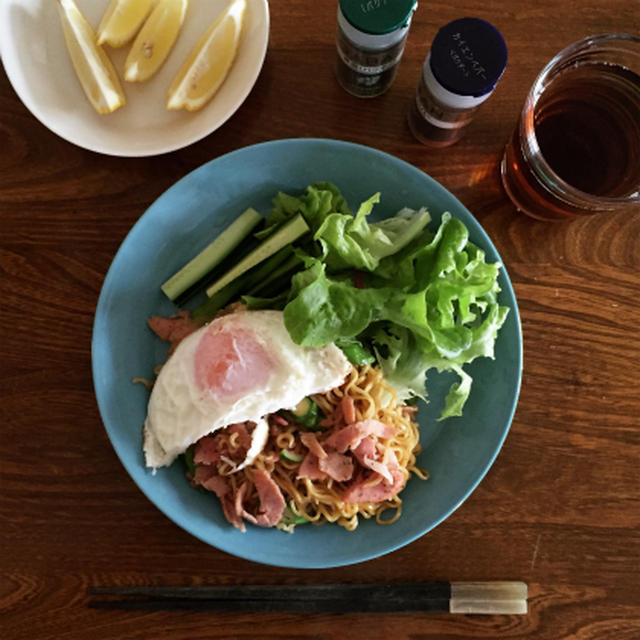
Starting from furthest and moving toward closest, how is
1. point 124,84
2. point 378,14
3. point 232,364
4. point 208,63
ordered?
point 124,84 < point 208,63 < point 232,364 < point 378,14

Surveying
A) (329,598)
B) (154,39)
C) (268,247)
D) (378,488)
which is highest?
(154,39)

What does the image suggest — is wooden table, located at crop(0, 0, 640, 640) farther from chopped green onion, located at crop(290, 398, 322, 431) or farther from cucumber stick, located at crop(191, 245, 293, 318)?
chopped green onion, located at crop(290, 398, 322, 431)

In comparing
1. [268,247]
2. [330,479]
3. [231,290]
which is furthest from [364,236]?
[330,479]

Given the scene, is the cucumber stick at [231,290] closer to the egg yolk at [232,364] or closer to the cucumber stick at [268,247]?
the cucumber stick at [268,247]

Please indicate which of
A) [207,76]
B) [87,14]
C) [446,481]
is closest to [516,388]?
[446,481]

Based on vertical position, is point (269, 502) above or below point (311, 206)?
below

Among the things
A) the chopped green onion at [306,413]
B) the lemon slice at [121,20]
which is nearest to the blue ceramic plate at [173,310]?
the chopped green onion at [306,413]

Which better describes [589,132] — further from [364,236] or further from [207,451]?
[207,451]
